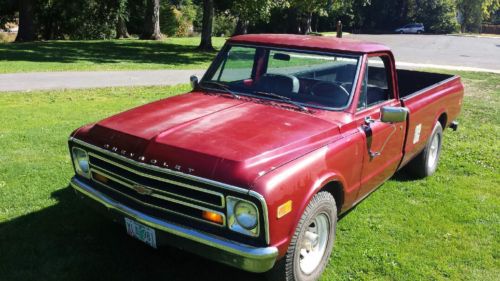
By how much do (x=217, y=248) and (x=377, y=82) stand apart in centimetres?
278

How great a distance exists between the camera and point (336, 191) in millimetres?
3799

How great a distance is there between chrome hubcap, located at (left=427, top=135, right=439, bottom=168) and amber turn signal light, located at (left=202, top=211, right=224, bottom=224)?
388 centimetres

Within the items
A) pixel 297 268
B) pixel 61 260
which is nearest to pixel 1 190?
pixel 61 260

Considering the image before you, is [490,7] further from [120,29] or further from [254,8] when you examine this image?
[254,8]

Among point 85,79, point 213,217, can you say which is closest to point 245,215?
point 213,217

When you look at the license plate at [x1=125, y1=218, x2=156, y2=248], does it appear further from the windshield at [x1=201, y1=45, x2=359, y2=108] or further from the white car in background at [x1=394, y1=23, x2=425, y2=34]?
the white car in background at [x1=394, y1=23, x2=425, y2=34]

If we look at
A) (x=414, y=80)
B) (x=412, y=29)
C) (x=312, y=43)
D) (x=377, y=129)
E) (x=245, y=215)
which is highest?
(x=412, y=29)

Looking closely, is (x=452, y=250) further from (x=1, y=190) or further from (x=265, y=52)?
(x=1, y=190)

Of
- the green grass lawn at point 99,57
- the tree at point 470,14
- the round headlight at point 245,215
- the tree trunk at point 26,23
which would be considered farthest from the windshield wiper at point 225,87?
the tree at point 470,14

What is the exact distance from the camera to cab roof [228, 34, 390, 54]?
171 inches

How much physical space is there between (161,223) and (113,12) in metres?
29.5

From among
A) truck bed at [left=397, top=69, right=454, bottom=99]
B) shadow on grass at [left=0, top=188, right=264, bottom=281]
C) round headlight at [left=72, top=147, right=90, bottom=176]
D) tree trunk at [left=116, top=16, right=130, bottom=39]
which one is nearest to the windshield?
round headlight at [left=72, top=147, right=90, bottom=176]

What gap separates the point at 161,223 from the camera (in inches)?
124

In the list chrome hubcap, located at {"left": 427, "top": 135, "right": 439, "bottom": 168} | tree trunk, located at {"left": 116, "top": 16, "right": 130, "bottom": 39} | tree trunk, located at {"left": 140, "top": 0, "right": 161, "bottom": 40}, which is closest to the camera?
chrome hubcap, located at {"left": 427, "top": 135, "right": 439, "bottom": 168}
